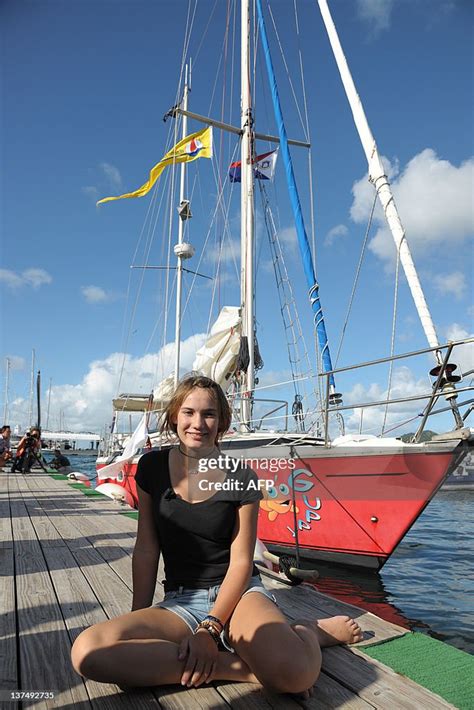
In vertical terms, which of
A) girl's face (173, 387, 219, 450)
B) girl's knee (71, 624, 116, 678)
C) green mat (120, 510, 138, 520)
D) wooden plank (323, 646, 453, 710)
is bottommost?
green mat (120, 510, 138, 520)

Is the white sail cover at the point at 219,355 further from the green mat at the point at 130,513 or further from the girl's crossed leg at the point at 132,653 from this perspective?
the girl's crossed leg at the point at 132,653

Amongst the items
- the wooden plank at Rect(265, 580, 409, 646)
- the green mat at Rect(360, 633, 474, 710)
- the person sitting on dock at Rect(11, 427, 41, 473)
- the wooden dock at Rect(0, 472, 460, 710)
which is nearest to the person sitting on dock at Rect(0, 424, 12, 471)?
the person sitting on dock at Rect(11, 427, 41, 473)

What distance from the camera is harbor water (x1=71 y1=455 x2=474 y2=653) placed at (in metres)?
5.26

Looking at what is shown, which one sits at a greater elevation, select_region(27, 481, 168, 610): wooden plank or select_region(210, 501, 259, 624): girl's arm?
select_region(210, 501, 259, 624): girl's arm

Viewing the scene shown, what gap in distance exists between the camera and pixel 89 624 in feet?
9.07

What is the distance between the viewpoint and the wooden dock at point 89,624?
77.7 inches

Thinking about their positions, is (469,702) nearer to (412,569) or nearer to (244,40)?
(412,569)

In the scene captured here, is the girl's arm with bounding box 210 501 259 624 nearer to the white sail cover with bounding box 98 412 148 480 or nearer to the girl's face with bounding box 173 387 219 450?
the girl's face with bounding box 173 387 219 450

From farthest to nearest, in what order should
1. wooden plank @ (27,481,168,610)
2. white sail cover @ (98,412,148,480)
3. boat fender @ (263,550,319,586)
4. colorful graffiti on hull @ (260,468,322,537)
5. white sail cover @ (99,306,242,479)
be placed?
white sail cover @ (99,306,242,479)
white sail cover @ (98,412,148,480)
colorful graffiti on hull @ (260,468,322,537)
wooden plank @ (27,481,168,610)
boat fender @ (263,550,319,586)

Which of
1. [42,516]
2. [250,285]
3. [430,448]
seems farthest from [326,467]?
[250,285]

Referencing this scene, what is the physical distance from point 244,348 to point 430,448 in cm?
592

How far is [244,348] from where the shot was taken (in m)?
11.4

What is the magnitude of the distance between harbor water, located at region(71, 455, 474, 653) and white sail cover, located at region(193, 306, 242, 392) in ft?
17.0

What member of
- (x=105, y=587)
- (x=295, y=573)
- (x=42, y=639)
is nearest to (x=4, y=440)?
(x=105, y=587)
